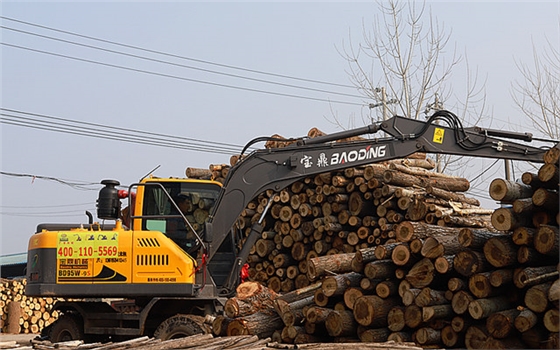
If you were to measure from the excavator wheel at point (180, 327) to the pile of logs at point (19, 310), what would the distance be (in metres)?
10.6

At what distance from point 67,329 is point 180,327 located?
225 centimetres

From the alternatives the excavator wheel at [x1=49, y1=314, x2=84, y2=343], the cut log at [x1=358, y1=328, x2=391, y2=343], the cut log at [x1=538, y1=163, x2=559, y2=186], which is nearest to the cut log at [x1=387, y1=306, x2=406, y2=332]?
the cut log at [x1=358, y1=328, x2=391, y2=343]

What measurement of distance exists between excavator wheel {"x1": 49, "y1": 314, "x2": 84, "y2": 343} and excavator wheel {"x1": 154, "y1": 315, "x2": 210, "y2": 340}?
5.56 feet

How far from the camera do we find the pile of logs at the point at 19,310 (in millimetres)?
19125

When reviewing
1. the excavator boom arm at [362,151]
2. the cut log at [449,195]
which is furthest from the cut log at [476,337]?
the cut log at [449,195]

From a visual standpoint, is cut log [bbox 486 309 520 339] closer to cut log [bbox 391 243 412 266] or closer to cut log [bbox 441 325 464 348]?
cut log [bbox 441 325 464 348]

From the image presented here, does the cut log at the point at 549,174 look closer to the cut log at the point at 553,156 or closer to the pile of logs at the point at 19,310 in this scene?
the cut log at the point at 553,156

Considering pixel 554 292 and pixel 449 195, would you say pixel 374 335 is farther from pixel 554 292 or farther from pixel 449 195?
pixel 449 195

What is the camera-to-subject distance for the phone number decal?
33.9ft

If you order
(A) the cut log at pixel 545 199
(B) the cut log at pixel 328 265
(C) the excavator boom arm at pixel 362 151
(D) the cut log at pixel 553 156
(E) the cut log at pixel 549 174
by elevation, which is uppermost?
(C) the excavator boom arm at pixel 362 151

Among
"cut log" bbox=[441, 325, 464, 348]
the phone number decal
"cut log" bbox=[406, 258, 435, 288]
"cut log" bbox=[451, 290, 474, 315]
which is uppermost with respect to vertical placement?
the phone number decal

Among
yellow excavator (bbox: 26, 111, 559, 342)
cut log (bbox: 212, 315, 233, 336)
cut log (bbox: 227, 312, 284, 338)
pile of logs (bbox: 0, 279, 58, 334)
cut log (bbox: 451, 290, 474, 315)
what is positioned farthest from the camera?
pile of logs (bbox: 0, 279, 58, 334)

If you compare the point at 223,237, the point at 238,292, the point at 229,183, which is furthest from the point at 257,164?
the point at 238,292

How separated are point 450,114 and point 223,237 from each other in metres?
3.84
